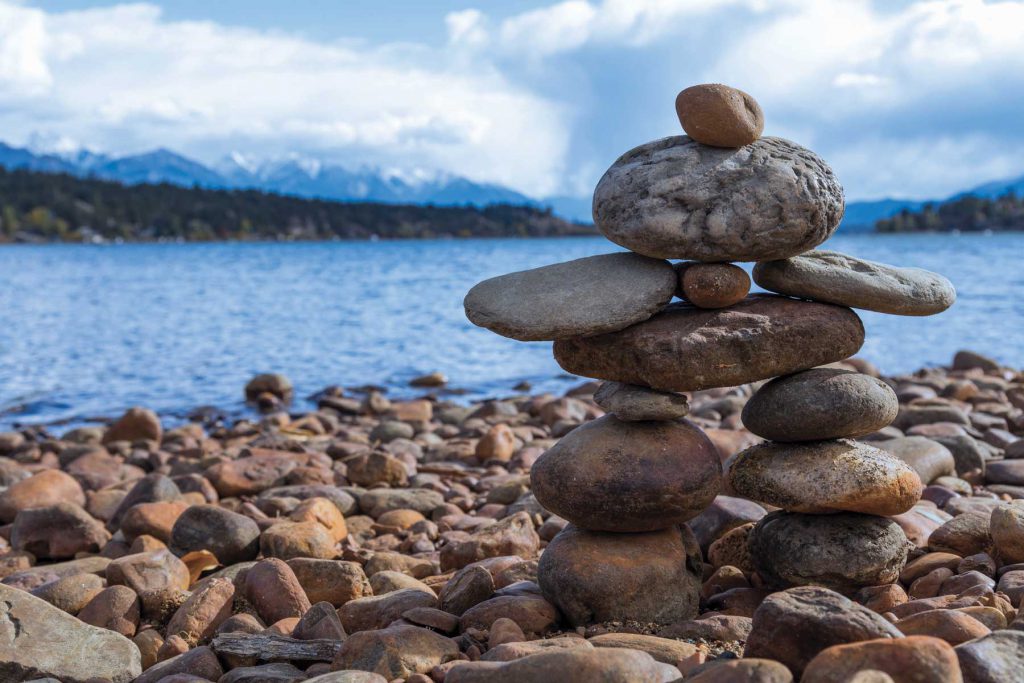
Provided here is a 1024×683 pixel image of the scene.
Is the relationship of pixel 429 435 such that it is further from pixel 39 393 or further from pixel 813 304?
pixel 39 393

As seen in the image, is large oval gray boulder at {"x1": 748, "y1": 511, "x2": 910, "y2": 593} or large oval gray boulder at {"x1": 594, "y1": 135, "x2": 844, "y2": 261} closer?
large oval gray boulder at {"x1": 594, "y1": 135, "x2": 844, "y2": 261}

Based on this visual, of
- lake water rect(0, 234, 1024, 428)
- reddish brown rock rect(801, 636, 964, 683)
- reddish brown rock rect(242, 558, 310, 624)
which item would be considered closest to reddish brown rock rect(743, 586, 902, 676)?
reddish brown rock rect(801, 636, 964, 683)

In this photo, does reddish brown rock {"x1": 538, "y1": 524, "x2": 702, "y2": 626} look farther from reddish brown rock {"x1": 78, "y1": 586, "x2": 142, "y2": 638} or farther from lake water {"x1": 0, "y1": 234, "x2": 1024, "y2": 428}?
lake water {"x1": 0, "y1": 234, "x2": 1024, "y2": 428}

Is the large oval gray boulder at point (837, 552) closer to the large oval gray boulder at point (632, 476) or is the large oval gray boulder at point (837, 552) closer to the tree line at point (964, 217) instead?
the large oval gray boulder at point (632, 476)

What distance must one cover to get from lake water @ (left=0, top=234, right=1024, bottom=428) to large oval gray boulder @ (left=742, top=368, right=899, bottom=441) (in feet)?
50.3

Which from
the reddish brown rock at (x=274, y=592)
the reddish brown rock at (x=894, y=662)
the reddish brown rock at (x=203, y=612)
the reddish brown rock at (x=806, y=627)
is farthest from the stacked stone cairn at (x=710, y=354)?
the reddish brown rock at (x=203, y=612)

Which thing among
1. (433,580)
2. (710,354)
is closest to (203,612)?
(433,580)

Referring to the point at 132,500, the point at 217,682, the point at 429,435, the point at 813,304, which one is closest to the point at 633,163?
the point at 813,304

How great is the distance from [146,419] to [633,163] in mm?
12422

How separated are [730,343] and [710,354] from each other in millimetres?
138

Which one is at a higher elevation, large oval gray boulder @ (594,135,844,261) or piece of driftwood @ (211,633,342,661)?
large oval gray boulder @ (594,135,844,261)

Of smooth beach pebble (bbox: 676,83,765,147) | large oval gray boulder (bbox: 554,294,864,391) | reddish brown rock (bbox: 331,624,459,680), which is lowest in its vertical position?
reddish brown rock (bbox: 331,624,459,680)

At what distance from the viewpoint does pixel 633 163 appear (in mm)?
5871

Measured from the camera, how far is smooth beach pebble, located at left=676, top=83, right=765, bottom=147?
559cm
